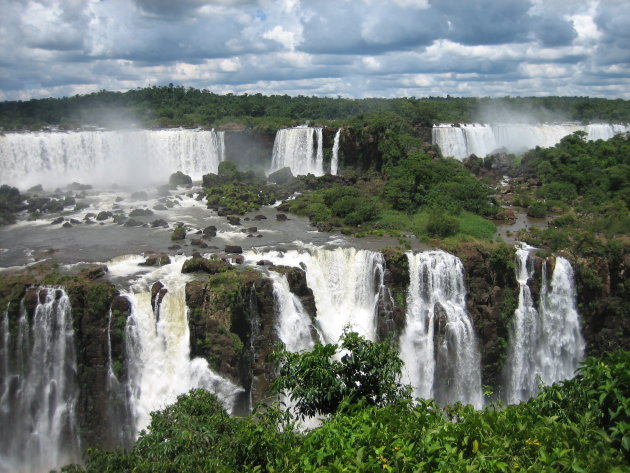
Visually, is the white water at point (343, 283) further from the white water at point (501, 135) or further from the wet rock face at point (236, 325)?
the white water at point (501, 135)

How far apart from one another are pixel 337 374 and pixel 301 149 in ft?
103

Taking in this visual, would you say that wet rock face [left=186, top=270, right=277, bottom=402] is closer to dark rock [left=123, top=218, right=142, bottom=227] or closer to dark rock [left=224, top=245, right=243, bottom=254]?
dark rock [left=224, top=245, right=243, bottom=254]

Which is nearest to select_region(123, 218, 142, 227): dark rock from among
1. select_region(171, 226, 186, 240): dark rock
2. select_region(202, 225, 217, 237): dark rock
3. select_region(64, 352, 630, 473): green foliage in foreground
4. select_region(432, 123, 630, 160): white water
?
select_region(171, 226, 186, 240): dark rock

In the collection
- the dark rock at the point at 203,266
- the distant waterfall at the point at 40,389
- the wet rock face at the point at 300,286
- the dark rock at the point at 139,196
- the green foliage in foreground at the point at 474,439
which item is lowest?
the distant waterfall at the point at 40,389

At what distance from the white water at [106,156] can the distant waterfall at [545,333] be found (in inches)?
968

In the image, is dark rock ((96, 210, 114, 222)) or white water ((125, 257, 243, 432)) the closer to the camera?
white water ((125, 257, 243, 432))

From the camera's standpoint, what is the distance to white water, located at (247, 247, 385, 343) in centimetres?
2045

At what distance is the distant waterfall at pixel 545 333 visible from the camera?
20891 mm

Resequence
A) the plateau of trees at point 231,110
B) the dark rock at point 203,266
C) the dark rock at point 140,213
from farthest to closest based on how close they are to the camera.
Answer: the plateau of trees at point 231,110, the dark rock at point 140,213, the dark rock at point 203,266

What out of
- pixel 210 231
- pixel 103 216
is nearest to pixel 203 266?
pixel 210 231

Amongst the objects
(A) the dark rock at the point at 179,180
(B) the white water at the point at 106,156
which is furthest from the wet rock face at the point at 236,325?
(B) the white water at the point at 106,156

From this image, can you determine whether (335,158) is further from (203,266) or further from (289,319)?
(289,319)

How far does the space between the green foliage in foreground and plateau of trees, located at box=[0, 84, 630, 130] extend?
35247 millimetres

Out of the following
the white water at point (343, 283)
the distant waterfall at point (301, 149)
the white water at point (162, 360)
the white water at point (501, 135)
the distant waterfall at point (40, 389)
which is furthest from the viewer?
the white water at point (501, 135)
